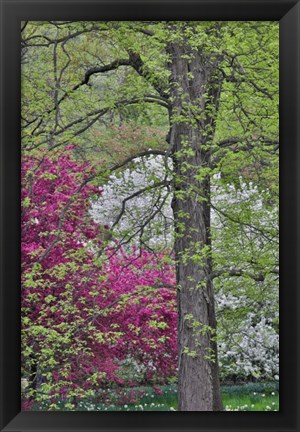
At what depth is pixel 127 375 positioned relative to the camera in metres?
4.49

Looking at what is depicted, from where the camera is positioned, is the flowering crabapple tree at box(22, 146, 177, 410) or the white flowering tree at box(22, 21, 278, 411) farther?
the flowering crabapple tree at box(22, 146, 177, 410)

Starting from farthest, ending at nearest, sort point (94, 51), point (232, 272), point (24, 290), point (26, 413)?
1. point (94, 51)
2. point (24, 290)
3. point (232, 272)
4. point (26, 413)

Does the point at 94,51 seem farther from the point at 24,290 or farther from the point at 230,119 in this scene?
the point at 24,290

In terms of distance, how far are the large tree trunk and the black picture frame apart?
1414mm

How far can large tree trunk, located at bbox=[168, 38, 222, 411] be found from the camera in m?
3.27

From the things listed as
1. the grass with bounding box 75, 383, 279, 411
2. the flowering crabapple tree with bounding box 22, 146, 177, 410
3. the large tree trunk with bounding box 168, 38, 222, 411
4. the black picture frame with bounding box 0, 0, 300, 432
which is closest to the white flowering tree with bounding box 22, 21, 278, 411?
the large tree trunk with bounding box 168, 38, 222, 411

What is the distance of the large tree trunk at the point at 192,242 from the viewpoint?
3268 mm

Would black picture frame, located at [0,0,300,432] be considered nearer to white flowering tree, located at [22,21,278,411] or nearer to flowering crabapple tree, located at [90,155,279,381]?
white flowering tree, located at [22,21,278,411]
